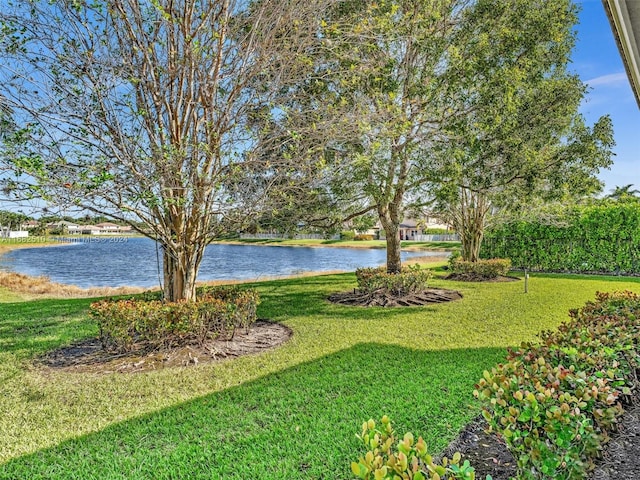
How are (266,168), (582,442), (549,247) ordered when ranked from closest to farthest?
(582,442) → (266,168) → (549,247)

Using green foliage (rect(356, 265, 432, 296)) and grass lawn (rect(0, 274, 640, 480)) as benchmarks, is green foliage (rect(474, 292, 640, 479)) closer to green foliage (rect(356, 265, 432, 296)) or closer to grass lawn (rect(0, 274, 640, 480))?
grass lawn (rect(0, 274, 640, 480))

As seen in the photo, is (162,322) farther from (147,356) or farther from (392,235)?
(392,235)

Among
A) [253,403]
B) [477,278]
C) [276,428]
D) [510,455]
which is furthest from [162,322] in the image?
[477,278]

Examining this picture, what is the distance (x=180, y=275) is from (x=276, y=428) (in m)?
3.43

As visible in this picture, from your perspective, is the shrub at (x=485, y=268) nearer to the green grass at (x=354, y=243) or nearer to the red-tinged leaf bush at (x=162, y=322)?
the red-tinged leaf bush at (x=162, y=322)

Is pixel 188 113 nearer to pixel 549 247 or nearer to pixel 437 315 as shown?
pixel 437 315

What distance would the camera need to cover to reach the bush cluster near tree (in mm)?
14188

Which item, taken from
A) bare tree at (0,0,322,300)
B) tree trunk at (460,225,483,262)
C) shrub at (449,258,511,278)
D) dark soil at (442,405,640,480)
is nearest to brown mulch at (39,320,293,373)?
bare tree at (0,0,322,300)

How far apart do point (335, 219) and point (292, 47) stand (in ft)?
14.2

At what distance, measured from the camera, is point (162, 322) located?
534cm

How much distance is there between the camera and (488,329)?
6859 millimetres

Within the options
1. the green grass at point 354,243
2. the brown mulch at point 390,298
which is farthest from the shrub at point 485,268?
the green grass at point 354,243

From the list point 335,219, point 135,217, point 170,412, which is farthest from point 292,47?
point 170,412

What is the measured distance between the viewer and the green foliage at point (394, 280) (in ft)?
31.8
